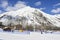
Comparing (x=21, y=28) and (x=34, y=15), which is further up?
(x=34, y=15)

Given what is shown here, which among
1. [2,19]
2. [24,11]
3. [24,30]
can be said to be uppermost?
[24,11]

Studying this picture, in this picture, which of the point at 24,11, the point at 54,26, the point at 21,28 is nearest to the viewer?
the point at 21,28

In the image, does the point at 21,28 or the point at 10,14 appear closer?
the point at 21,28

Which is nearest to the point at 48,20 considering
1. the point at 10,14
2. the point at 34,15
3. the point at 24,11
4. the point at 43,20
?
the point at 43,20

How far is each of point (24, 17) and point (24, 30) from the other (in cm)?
203

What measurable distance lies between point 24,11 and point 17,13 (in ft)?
2.07

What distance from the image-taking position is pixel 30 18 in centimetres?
1280

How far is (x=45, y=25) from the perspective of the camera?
11.9 metres

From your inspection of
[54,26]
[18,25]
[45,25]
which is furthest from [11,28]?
[54,26]

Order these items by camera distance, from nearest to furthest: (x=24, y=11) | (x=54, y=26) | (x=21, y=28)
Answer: (x=21, y=28)
(x=54, y=26)
(x=24, y=11)

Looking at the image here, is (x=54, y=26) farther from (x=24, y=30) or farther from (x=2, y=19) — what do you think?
(x=2, y=19)

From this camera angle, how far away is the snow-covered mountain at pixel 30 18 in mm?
12258

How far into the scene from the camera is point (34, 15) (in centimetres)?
1363

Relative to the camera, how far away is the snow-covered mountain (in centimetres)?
1226
